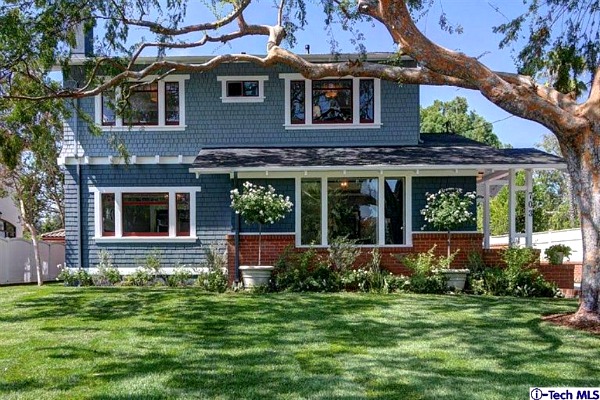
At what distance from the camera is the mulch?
750cm

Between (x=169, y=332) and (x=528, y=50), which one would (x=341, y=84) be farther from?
(x=169, y=332)

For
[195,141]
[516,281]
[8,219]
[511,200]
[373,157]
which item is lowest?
[516,281]

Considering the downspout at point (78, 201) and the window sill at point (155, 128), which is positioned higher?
the window sill at point (155, 128)

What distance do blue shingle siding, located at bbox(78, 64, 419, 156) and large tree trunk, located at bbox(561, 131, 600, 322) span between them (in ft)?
21.1

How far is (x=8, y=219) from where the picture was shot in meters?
23.3

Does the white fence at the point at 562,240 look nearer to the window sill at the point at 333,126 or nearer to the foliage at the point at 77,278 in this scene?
the window sill at the point at 333,126

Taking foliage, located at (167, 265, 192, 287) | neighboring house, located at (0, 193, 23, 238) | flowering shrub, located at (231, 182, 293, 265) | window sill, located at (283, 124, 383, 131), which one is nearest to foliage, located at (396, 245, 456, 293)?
Result: flowering shrub, located at (231, 182, 293, 265)

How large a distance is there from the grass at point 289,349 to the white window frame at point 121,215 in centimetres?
360

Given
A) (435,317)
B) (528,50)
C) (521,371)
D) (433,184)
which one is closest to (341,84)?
(433,184)

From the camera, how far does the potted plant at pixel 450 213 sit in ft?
37.4

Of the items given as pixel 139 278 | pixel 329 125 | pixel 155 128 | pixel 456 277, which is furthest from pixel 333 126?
pixel 139 278

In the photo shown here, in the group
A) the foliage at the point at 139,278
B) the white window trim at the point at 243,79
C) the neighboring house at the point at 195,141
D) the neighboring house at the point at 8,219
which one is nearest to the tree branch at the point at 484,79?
the neighboring house at the point at 195,141

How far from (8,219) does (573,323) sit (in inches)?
924

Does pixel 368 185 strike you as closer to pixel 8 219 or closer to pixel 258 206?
pixel 258 206
